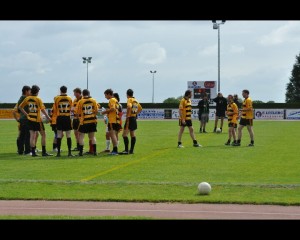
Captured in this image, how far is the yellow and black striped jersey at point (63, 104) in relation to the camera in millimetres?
15688

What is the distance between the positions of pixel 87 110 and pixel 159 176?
4.94 metres

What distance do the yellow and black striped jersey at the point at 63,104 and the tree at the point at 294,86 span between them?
8852 cm

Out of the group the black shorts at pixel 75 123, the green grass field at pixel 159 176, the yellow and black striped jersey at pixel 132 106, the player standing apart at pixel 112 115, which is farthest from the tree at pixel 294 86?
the player standing apart at pixel 112 115

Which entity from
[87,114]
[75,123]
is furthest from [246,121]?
[87,114]

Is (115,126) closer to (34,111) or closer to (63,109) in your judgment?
(63,109)

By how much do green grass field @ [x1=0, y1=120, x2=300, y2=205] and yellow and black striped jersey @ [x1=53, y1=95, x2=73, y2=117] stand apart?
137 centimetres

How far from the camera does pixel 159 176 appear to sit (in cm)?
1144

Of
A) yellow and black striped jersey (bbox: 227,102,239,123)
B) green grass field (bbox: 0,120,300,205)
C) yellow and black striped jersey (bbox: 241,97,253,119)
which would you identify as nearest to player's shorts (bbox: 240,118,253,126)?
yellow and black striped jersey (bbox: 241,97,253,119)

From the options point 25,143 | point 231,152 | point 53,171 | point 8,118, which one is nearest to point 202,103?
point 231,152
